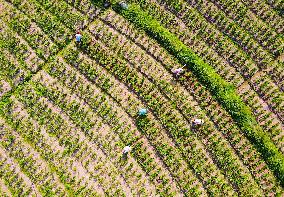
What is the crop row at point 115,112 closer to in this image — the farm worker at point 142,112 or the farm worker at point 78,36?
the farm worker at point 142,112

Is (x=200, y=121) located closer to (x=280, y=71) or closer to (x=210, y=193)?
(x=210, y=193)

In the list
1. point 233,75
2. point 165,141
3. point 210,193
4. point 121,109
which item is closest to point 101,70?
point 121,109

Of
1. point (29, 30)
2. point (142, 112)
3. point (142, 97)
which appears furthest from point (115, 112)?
point (29, 30)

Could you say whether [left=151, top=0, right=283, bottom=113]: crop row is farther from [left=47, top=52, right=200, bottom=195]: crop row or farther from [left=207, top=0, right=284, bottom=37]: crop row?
[left=47, top=52, right=200, bottom=195]: crop row

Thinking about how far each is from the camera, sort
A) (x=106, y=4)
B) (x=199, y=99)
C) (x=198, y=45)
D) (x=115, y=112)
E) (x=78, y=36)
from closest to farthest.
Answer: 1. (x=115, y=112)
2. (x=199, y=99)
3. (x=78, y=36)
4. (x=198, y=45)
5. (x=106, y=4)

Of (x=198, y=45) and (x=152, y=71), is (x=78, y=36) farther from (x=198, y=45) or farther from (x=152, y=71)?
(x=198, y=45)

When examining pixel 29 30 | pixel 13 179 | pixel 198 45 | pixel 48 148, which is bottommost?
pixel 13 179

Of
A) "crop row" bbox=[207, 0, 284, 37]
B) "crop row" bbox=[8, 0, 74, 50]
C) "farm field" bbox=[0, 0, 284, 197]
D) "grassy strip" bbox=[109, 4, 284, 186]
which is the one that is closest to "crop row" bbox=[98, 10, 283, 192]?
"farm field" bbox=[0, 0, 284, 197]
